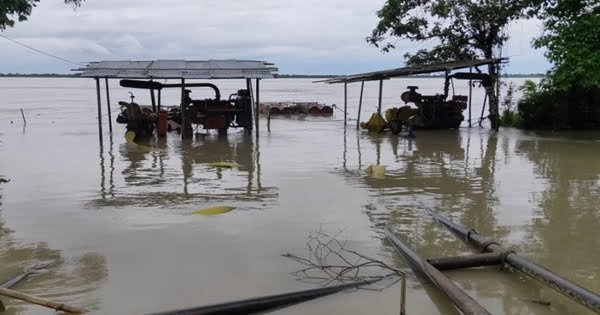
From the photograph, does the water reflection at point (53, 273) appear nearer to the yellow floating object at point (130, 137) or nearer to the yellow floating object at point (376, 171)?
the yellow floating object at point (376, 171)

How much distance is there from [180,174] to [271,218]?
4.41 metres

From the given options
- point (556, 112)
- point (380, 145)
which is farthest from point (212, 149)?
point (556, 112)

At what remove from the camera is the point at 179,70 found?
698 inches

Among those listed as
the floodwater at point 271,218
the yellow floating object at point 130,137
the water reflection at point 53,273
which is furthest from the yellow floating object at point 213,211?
the yellow floating object at point 130,137

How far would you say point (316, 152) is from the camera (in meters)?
15.6

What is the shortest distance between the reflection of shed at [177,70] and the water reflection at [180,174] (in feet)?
6.82

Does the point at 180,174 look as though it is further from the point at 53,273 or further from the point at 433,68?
the point at 433,68

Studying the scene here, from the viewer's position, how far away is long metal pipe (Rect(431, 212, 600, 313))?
4.49 metres

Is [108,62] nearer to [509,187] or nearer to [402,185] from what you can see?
[402,185]

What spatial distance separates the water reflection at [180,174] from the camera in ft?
31.4

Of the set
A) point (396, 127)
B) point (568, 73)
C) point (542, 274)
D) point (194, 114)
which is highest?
point (568, 73)

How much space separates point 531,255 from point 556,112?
16.1m

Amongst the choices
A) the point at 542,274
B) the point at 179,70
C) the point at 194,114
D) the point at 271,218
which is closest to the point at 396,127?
the point at 194,114

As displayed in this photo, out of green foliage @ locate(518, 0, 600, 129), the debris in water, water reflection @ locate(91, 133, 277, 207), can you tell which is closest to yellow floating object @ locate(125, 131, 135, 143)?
water reflection @ locate(91, 133, 277, 207)
